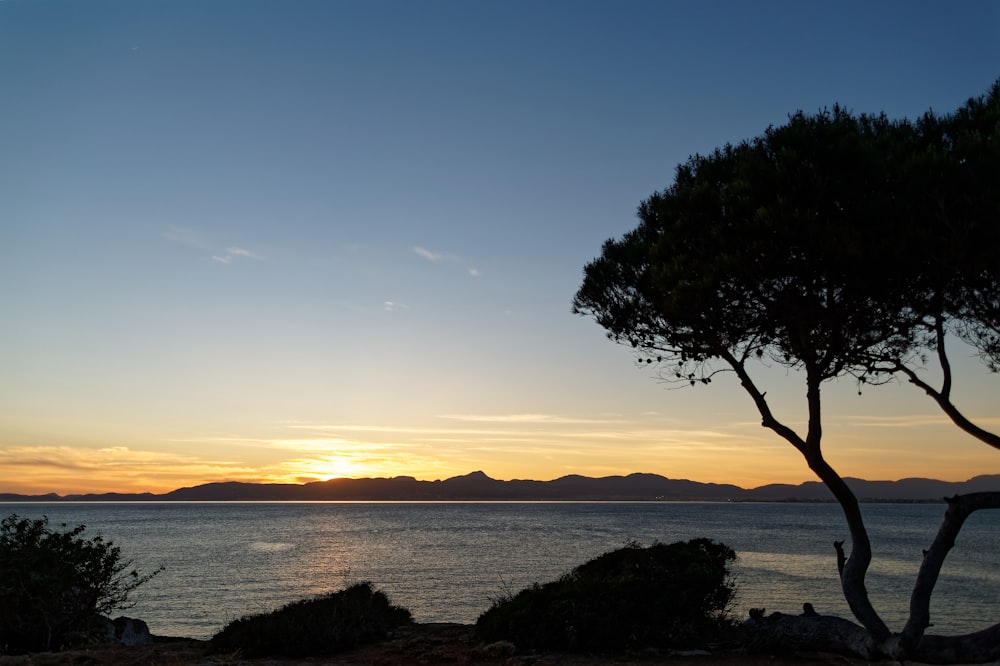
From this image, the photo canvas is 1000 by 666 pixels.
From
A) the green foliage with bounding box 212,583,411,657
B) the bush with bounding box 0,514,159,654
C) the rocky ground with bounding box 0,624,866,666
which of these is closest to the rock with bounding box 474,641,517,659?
the rocky ground with bounding box 0,624,866,666

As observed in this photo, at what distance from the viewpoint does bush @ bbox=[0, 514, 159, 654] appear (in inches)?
618

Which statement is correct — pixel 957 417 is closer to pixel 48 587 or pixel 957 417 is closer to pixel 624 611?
pixel 624 611

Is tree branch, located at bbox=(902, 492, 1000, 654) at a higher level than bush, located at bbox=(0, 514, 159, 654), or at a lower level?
higher

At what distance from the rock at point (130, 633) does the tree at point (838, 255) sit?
14666 millimetres

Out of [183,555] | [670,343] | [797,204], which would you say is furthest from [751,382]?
[183,555]

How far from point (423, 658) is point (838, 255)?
31.1 feet

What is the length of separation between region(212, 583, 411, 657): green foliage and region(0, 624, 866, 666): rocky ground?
297mm

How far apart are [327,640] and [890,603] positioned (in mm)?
28682

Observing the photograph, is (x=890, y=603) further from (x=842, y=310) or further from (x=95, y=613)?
(x=95, y=613)

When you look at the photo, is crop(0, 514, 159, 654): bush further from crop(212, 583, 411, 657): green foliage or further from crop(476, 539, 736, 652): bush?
crop(476, 539, 736, 652): bush

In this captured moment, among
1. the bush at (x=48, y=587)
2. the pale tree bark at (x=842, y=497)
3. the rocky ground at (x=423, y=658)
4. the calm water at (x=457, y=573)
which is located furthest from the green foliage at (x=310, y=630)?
the calm water at (x=457, y=573)

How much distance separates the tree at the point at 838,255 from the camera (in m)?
10.4

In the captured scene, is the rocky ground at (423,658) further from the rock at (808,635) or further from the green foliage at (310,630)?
the green foliage at (310,630)

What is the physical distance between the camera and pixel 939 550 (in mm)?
10852
